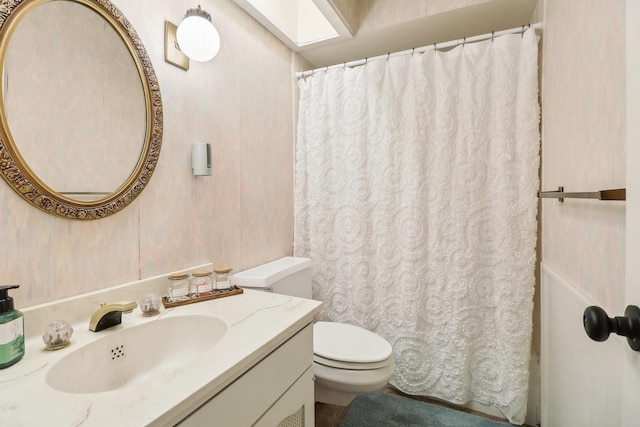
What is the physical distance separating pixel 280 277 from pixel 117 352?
0.78m

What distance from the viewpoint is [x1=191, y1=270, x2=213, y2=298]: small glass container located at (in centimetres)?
111

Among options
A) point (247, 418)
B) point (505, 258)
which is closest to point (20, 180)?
point (247, 418)

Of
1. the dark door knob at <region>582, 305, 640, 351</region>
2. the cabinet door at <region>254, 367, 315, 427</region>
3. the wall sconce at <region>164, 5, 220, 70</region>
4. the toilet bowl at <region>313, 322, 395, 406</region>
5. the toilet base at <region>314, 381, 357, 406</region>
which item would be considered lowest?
the toilet base at <region>314, 381, 357, 406</region>

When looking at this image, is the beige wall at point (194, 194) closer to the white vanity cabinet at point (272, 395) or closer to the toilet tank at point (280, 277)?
the toilet tank at point (280, 277)

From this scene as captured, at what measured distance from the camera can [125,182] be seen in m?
1.01

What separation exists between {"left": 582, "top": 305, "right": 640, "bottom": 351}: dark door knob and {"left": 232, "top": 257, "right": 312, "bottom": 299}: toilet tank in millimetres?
1175

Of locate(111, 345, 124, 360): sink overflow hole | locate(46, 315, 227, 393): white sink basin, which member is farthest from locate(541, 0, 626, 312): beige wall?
locate(111, 345, 124, 360): sink overflow hole

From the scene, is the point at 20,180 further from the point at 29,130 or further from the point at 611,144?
the point at 611,144

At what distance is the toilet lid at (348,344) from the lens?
1.30 meters

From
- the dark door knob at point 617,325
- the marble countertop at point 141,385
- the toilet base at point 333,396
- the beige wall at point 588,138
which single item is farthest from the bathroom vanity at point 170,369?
the beige wall at point 588,138

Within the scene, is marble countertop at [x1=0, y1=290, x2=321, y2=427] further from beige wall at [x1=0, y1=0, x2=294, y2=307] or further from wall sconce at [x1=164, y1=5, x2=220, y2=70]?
wall sconce at [x1=164, y1=5, x2=220, y2=70]

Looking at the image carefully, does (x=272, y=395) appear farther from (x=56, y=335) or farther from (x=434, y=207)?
(x=434, y=207)

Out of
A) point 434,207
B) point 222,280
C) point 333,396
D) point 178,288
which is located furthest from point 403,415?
point 178,288

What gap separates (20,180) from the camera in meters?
0.77
